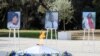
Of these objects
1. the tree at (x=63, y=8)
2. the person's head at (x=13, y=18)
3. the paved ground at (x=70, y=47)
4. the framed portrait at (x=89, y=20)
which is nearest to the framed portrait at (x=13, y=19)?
the person's head at (x=13, y=18)

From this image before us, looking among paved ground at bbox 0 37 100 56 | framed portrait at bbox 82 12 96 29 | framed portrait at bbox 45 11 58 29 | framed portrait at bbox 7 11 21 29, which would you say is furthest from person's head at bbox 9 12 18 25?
framed portrait at bbox 82 12 96 29

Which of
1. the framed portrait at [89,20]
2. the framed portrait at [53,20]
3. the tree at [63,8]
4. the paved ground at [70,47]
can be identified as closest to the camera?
the paved ground at [70,47]

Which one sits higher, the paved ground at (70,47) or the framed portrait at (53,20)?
the framed portrait at (53,20)

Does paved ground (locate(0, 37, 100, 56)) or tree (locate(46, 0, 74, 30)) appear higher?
tree (locate(46, 0, 74, 30))

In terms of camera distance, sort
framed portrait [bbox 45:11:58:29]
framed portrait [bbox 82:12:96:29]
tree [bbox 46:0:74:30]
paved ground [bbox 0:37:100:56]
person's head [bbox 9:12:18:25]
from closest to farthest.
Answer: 1. paved ground [bbox 0:37:100:56]
2. framed portrait [bbox 45:11:58:29]
3. person's head [bbox 9:12:18:25]
4. framed portrait [bbox 82:12:96:29]
5. tree [bbox 46:0:74:30]

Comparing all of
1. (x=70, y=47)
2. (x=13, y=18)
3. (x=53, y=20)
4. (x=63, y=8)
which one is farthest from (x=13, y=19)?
(x=63, y=8)

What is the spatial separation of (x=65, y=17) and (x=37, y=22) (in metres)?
8.74

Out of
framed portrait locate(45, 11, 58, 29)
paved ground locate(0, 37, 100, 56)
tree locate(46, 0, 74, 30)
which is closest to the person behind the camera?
paved ground locate(0, 37, 100, 56)

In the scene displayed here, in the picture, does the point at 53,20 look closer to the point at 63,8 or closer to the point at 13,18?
the point at 13,18

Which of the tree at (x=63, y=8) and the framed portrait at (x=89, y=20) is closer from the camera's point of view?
the framed portrait at (x=89, y=20)

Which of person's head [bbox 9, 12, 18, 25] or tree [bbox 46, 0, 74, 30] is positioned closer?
person's head [bbox 9, 12, 18, 25]

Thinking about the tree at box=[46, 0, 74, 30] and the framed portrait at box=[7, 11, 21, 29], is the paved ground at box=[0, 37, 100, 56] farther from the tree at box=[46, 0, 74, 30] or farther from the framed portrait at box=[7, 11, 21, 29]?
the tree at box=[46, 0, 74, 30]

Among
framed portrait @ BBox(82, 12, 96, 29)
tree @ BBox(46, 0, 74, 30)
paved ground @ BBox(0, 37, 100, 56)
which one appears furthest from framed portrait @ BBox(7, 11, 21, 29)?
tree @ BBox(46, 0, 74, 30)

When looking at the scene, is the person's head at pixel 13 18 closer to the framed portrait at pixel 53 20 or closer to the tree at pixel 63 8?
the framed portrait at pixel 53 20
